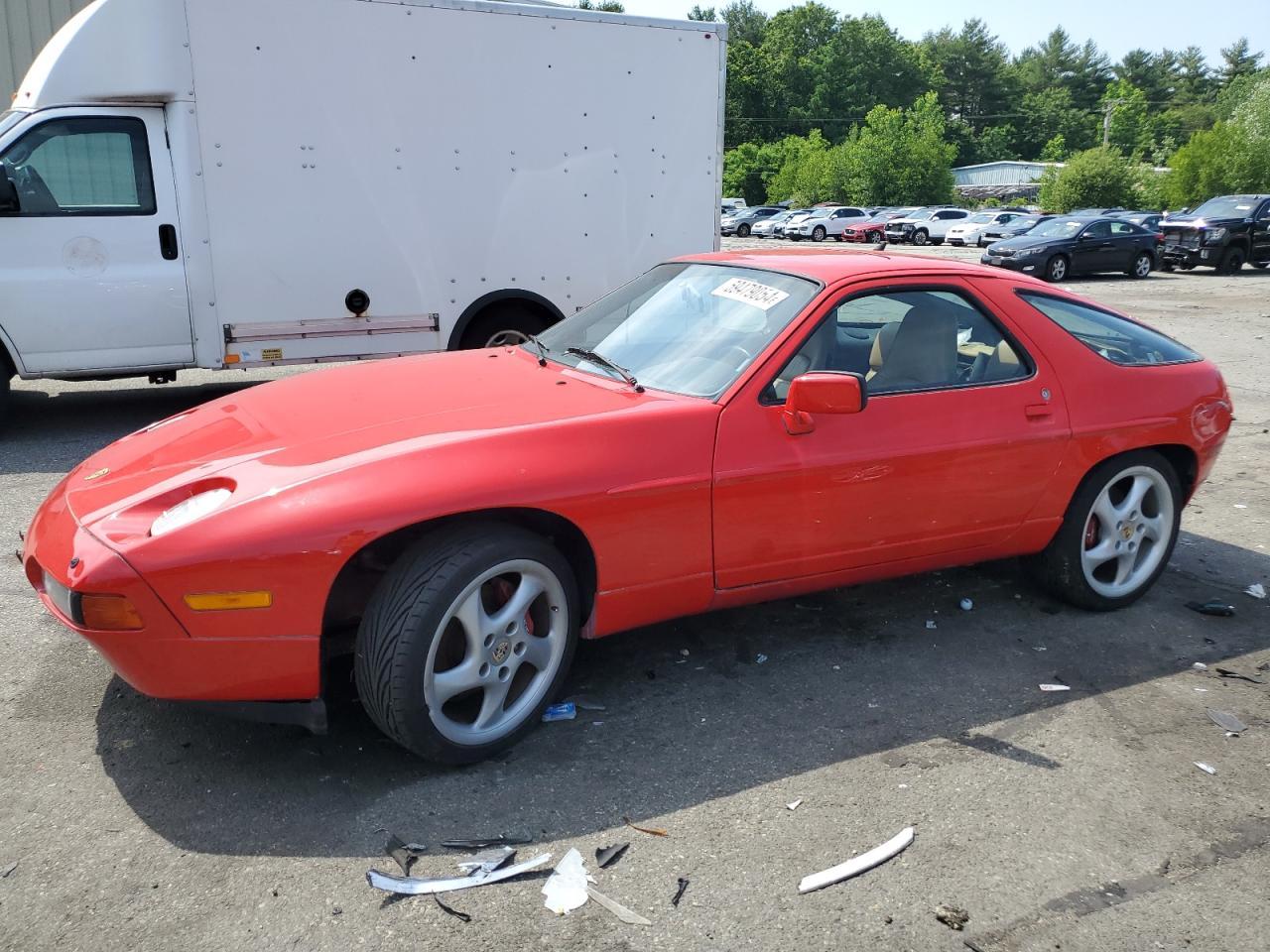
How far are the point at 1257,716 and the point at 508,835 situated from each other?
261 cm

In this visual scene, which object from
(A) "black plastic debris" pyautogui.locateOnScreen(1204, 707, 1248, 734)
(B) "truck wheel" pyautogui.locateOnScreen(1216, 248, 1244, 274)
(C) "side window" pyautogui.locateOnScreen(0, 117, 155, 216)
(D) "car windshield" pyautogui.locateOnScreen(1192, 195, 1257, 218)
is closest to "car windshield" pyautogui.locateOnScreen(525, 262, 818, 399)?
(A) "black plastic debris" pyautogui.locateOnScreen(1204, 707, 1248, 734)

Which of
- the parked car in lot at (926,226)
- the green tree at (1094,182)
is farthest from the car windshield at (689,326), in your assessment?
the green tree at (1094,182)

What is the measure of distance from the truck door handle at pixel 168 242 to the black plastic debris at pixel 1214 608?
6.53m

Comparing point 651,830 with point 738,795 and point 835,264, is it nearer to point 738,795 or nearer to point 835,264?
point 738,795

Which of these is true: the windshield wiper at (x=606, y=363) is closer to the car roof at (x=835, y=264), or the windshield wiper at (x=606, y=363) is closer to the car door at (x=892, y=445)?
the car door at (x=892, y=445)

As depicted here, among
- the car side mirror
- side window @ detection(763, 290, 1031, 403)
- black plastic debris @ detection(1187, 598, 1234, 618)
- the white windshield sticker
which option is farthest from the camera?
black plastic debris @ detection(1187, 598, 1234, 618)

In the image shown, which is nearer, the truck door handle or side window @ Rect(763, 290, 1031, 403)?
side window @ Rect(763, 290, 1031, 403)

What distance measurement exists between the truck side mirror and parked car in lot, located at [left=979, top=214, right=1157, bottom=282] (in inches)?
792

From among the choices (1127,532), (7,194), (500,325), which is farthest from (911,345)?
(7,194)

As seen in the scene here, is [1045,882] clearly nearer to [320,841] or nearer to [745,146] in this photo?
[320,841]

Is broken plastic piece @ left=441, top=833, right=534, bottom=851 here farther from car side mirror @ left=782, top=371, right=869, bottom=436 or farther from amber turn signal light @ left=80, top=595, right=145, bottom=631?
car side mirror @ left=782, top=371, right=869, bottom=436

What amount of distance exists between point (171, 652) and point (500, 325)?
5.72 metres

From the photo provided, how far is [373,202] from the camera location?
299 inches

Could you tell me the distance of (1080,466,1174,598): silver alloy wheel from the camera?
172 inches
